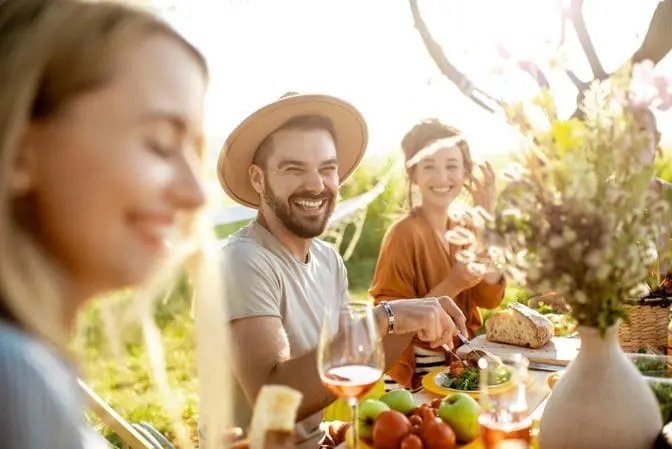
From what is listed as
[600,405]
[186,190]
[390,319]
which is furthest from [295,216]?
[186,190]

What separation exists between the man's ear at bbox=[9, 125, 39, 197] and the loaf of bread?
6.25ft

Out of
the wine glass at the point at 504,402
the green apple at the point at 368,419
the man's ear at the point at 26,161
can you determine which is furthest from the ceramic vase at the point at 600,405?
the man's ear at the point at 26,161

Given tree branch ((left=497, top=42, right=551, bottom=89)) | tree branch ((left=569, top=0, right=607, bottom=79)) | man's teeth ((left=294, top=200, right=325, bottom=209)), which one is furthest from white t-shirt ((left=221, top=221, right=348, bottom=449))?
tree branch ((left=569, top=0, right=607, bottom=79))

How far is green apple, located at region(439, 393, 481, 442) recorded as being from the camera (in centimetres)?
150

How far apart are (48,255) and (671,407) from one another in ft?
3.91

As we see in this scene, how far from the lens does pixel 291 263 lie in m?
2.16

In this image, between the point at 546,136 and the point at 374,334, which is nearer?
the point at 546,136

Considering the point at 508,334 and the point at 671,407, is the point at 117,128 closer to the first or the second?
the point at 671,407

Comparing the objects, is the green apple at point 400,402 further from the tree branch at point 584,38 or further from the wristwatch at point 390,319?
the tree branch at point 584,38

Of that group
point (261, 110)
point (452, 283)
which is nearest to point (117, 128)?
point (261, 110)

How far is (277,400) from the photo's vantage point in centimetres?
110

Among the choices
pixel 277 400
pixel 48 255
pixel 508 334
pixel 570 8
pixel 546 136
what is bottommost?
pixel 508 334

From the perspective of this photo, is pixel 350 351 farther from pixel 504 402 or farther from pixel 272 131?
pixel 272 131

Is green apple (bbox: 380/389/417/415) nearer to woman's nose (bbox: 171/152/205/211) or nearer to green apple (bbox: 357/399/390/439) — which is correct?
green apple (bbox: 357/399/390/439)
